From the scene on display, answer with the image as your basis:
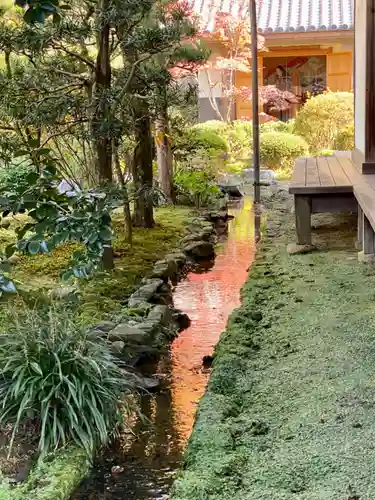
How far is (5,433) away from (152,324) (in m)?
1.53

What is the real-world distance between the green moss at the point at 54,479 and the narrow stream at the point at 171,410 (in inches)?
2.3

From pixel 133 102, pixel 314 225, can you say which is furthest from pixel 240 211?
pixel 133 102

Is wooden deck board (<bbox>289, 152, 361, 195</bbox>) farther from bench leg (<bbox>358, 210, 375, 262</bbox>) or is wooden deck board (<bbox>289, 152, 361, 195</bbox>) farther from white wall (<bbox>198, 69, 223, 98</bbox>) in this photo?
white wall (<bbox>198, 69, 223, 98</bbox>)

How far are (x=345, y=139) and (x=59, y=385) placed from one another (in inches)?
451

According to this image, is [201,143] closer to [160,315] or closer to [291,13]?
[291,13]

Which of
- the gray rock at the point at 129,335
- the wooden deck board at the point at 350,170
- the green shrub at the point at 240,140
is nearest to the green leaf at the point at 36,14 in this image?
the gray rock at the point at 129,335

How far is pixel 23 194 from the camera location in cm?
253

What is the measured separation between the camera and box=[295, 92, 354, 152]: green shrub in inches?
533

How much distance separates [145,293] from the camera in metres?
5.38

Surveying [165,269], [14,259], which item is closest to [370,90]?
[165,269]

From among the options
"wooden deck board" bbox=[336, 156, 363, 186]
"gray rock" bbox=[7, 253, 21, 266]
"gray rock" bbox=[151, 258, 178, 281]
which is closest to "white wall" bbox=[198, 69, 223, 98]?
"wooden deck board" bbox=[336, 156, 363, 186]

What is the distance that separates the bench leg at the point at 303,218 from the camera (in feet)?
21.5

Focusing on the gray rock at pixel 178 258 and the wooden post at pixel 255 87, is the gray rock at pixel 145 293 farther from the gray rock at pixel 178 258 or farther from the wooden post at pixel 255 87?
the wooden post at pixel 255 87

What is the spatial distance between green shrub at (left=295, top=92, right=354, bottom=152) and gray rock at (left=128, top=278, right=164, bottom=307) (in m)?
8.85
